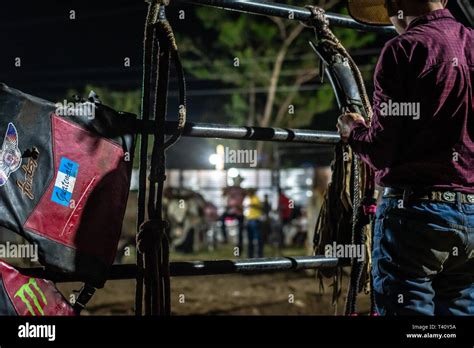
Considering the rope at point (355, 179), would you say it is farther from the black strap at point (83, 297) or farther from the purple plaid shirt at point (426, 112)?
the black strap at point (83, 297)

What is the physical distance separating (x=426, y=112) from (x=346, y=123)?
13.2 inches

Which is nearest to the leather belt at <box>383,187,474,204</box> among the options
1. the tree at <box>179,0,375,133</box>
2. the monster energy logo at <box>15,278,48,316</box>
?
the monster energy logo at <box>15,278,48,316</box>

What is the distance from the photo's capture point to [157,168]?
199cm

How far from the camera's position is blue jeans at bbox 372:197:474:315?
6.25ft

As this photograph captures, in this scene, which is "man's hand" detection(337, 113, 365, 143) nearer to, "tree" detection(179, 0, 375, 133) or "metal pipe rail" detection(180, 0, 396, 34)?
"metal pipe rail" detection(180, 0, 396, 34)

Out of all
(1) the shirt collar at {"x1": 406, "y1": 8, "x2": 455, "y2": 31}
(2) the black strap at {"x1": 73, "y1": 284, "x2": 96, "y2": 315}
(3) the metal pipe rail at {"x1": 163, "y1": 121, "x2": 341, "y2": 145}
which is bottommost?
(2) the black strap at {"x1": 73, "y1": 284, "x2": 96, "y2": 315}

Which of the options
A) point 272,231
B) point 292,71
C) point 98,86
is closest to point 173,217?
point 272,231

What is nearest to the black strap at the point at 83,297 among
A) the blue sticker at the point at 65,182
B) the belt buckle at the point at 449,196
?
A: the blue sticker at the point at 65,182

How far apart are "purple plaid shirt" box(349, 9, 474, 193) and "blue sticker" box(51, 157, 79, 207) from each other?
3.23 feet

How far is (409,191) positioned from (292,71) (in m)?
21.8

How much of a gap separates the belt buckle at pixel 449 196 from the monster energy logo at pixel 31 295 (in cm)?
133

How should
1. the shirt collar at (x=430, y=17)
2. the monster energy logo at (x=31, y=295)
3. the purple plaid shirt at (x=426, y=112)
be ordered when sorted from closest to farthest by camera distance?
the monster energy logo at (x=31, y=295) → the purple plaid shirt at (x=426, y=112) → the shirt collar at (x=430, y=17)

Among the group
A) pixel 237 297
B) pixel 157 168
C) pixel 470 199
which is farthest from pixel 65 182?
pixel 237 297

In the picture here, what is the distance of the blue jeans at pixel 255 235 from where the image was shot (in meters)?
12.7
